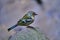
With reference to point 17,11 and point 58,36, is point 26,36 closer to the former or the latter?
point 58,36

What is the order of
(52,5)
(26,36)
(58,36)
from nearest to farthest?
(26,36)
(58,36)
(52,5)

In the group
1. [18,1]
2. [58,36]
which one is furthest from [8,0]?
[58,36]

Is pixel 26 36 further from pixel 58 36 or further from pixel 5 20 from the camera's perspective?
pixel 5 20

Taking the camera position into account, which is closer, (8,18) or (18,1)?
(8,18)

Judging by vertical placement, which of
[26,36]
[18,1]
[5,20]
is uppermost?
[18,1]

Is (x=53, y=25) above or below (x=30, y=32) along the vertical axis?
above

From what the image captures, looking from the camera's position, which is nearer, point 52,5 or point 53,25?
point 53,25

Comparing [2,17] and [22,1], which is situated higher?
[22,1]

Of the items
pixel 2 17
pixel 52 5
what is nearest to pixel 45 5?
pixel 52 5

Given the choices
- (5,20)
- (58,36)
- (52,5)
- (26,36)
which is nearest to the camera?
(26,36)
